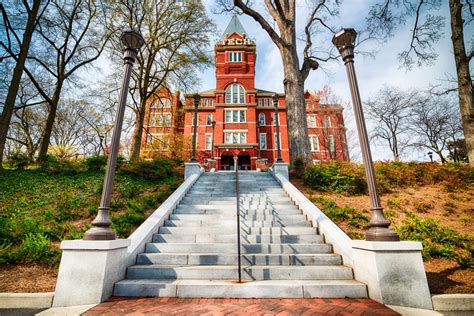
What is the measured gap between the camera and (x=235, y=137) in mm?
30000

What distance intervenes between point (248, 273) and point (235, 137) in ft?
87.5

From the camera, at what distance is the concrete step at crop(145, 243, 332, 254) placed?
14.7 ft

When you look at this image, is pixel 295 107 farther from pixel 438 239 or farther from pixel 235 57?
pixel 235 57

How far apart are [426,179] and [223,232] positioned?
8.63 m

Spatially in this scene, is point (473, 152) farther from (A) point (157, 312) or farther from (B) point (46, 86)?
(B) point (46, 86)

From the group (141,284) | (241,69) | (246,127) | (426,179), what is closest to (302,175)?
(426,179)

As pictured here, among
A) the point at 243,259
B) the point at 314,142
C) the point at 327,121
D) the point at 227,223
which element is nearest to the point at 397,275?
the point at 243,259

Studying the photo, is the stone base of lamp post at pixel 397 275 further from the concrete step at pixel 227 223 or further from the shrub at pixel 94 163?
the shrub at pixel 94 163

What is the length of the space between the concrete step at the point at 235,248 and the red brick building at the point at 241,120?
2336 centimetres

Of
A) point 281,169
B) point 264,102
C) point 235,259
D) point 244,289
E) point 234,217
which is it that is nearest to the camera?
point 244,289

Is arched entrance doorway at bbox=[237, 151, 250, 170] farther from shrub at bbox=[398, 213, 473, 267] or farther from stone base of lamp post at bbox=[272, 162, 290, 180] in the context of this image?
shrub at bbox=[398, 213, 473, 267]

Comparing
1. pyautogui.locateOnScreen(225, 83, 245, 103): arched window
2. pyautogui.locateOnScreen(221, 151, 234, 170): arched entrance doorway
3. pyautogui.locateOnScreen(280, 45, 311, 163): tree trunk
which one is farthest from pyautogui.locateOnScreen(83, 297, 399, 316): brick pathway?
pyautogui.locateOnScreen(225, 83, 245, 103): arched window

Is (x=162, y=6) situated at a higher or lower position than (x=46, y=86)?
higher

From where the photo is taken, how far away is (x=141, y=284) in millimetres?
3396
